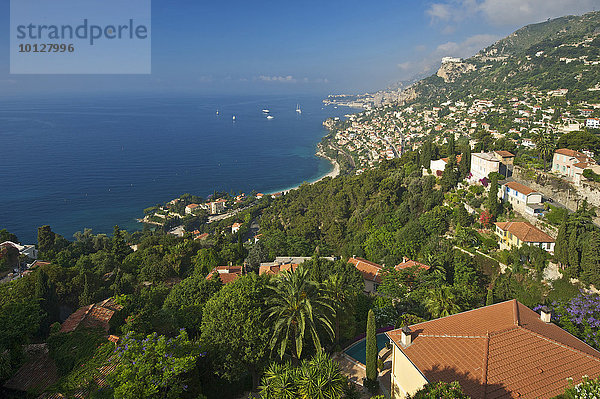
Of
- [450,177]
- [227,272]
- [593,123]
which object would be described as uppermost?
[593,123]

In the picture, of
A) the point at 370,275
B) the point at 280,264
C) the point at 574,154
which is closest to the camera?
the point at 370,275

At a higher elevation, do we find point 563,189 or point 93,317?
point 563,189

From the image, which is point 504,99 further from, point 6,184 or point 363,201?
point 6,184

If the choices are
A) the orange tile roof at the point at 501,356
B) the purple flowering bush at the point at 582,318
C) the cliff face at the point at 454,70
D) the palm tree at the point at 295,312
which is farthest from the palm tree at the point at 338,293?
the cliff face at the point at 454,70

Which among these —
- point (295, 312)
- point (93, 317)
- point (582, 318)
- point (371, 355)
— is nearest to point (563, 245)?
point (582, 318)

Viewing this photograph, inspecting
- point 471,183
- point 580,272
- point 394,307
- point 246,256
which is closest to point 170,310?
point 394,307

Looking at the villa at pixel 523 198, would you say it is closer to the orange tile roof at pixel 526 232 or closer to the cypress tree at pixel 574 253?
the orange tile roof at pixel 526 232

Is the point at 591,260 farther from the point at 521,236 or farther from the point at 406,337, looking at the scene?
the point at 406,337

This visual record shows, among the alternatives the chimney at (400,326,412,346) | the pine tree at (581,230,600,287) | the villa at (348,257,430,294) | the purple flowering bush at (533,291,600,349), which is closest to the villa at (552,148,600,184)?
the pine tree at (581,230,600,287)
